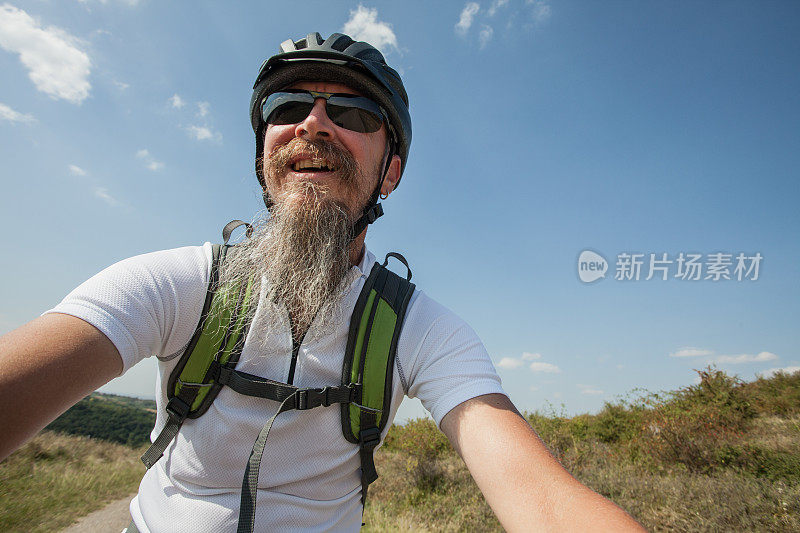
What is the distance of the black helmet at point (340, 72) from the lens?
2.78 metres

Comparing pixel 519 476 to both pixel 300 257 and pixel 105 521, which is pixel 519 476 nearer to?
pixel 300 257

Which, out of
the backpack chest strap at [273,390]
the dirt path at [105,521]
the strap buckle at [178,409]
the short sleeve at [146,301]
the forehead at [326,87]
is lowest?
the dirt path at [105,521]

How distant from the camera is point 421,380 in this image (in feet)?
6.07

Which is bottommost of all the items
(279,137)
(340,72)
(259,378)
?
(259,378)

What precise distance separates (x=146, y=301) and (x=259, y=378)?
22.0 inches

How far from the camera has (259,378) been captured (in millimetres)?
1711

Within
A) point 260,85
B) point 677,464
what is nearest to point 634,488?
point 677,464

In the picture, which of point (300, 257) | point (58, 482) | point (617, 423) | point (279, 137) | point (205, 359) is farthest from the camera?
point (617, 423)

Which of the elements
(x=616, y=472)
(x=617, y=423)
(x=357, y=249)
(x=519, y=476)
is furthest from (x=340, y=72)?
(x=617, y=423)

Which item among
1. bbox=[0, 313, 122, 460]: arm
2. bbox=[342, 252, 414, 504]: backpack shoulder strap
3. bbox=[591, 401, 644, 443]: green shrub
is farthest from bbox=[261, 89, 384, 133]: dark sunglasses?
bbox=[591, 401, 644, 443]: green shrub

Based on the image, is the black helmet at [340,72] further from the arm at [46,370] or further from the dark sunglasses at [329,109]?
the arm at [46,370]

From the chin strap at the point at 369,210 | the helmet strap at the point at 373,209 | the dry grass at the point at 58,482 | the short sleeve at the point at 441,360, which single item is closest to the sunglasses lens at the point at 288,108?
the chin strap at the point at 369,210

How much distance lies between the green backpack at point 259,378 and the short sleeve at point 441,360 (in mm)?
108

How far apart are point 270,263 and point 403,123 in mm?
1672
